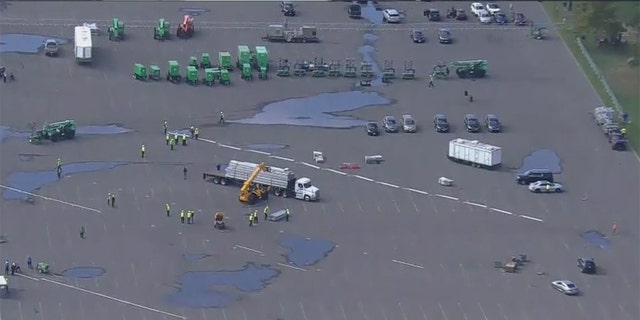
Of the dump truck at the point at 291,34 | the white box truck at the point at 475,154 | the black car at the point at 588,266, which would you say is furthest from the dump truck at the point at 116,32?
the black car at the point at 588,266

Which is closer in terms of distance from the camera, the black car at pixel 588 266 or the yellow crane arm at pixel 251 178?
the black car at pixel 588 266

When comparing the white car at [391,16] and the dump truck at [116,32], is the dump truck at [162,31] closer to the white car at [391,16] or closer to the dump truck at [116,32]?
the dump truck at [116,32]

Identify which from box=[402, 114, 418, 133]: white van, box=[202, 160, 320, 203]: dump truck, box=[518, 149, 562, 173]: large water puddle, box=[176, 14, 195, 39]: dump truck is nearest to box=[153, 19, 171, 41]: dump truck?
box=[176, 14, 195, 39]: dump truck

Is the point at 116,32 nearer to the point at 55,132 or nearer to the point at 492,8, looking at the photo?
the point at 55,132

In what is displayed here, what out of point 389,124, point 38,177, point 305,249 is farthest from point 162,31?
point 305,249

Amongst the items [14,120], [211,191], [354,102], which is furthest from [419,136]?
[14,120]

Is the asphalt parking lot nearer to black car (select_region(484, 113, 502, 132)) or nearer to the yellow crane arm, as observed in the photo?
black car (select_region(484, 113, 502, 132))
